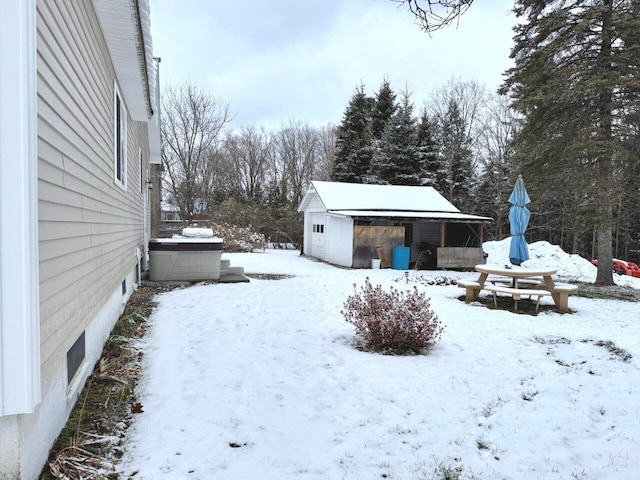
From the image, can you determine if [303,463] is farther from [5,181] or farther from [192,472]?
[5,181]

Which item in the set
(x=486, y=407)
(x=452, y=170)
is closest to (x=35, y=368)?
(x=486, y=407)

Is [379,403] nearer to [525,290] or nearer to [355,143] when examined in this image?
[525,290]

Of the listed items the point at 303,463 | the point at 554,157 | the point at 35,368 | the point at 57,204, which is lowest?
the point at 303,463

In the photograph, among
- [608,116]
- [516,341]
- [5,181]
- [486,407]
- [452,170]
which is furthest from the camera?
[452,170]

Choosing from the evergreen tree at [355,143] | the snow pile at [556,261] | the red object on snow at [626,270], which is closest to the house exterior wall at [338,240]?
the snow pile at [556,261]

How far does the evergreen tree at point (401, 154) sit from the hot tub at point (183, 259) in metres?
17.4

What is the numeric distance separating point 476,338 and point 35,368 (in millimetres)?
5023

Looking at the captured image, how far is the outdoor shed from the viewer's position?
15.5m

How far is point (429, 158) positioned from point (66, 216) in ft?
83.1

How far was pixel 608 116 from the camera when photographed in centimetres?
1159

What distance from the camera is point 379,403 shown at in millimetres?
3625

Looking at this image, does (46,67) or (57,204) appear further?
(57,204)

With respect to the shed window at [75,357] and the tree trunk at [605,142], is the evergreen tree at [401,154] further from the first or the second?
the shed window at [75,357]

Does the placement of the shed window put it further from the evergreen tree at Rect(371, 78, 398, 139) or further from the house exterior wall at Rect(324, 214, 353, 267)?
the evergreen tree at Rect(371, 78, 398, 139)
